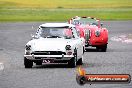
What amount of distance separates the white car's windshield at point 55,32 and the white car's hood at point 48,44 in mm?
720

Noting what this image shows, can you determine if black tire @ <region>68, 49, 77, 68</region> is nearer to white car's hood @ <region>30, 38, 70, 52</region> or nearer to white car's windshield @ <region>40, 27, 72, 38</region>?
white car's hood @ <region>30, 38, 70, 52</region>

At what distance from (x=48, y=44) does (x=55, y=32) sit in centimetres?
152

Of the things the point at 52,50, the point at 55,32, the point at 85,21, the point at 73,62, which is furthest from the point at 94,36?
the point at 52,50

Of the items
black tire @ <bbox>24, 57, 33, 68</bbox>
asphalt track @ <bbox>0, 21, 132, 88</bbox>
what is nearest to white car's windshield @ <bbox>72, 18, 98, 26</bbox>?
asphalt track @ <bbox>0, 21, 132, 88</bbox>

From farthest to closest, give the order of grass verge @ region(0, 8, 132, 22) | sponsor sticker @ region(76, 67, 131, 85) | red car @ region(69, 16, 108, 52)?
grass verge @ region(0, 8, 132, 22)
red car @ region(69, 16, 108, 52)
sponsor sticker @ region(76, 67, 131, 85)

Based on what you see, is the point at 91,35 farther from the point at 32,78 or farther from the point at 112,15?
the point at 112,15

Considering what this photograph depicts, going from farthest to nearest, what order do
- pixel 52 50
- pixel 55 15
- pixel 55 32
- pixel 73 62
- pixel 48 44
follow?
A: pixel 55 15
pixel 55 32
pixel 73 62
pixel 48 44
pixel 52 50

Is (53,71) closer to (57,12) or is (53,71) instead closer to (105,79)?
(105,79)

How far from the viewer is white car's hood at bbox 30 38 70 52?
66.8ft

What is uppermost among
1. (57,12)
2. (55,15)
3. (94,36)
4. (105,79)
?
(105,79)

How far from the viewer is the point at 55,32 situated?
22.0m

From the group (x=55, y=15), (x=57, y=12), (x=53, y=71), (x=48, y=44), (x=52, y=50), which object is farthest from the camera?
(x=57, y=12)

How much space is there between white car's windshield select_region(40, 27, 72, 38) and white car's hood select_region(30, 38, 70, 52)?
720 mm

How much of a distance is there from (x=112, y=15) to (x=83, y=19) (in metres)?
46.4
